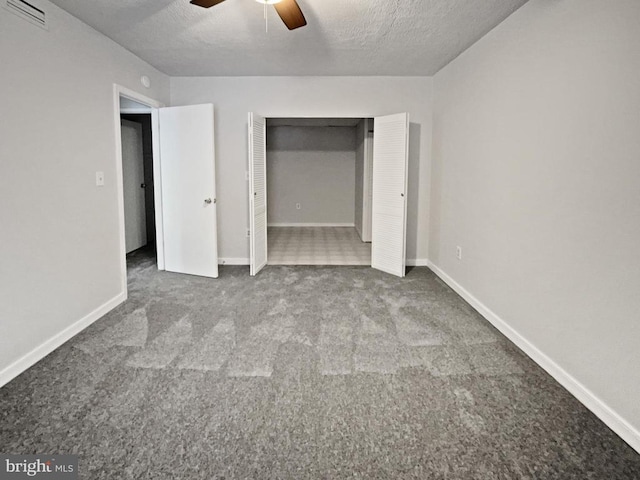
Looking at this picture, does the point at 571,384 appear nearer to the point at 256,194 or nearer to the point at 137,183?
the point at 256,194

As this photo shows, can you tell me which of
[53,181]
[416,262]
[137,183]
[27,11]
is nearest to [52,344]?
[53,181]

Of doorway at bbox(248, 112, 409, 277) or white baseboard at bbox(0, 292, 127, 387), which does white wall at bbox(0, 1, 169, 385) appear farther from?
doorway at bbox(248, 112, 409, 277)

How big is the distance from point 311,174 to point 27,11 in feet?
20.9

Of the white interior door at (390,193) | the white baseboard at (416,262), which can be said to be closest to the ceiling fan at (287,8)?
the white interior door at (390,193)

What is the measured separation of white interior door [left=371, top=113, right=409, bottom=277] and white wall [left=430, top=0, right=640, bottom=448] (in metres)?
0.95

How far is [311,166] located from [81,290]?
20.0 feet

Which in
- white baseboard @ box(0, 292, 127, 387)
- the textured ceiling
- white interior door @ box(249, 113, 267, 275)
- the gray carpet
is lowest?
the gray carpet

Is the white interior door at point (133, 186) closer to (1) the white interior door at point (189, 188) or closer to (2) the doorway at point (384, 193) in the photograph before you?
(1) the white interior door at point (189, 188)

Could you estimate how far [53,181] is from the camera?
9.12 feet

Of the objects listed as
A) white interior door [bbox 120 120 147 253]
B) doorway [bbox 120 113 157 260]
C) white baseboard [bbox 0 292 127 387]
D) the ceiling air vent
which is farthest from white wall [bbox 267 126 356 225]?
the ceiling air vent

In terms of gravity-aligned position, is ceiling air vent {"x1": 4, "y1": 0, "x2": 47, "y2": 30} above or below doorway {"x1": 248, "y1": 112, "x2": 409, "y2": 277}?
above

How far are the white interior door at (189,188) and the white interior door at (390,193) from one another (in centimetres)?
194

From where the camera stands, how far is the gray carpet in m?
1.70

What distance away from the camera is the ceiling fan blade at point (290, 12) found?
246cm
